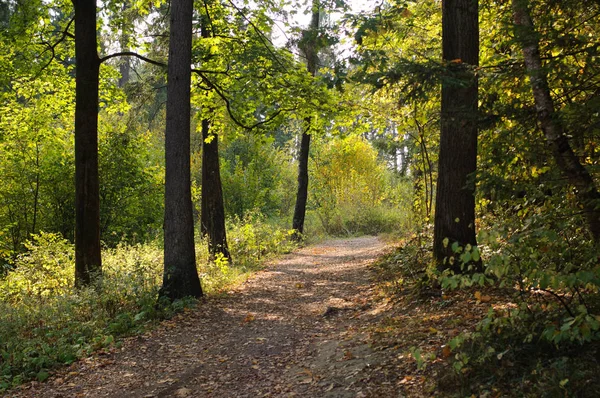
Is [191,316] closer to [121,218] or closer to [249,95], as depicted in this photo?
[249,95]

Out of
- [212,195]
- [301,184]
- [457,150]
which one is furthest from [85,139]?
[301,184]

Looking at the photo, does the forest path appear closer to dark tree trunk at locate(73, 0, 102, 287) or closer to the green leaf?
the green leaf

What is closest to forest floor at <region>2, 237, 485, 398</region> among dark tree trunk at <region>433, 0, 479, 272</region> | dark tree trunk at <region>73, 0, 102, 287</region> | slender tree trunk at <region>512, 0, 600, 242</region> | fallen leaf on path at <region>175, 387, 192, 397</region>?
fallen leaf on path at <region>175, 387, 192, 397</region>

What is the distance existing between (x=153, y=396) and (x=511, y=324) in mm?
3660

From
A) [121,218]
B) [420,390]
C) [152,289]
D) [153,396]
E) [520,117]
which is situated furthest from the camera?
[121,218]

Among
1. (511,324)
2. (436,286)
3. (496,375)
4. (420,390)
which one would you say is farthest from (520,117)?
(436,286)

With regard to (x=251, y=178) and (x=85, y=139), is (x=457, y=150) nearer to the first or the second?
(x=85, y=139)

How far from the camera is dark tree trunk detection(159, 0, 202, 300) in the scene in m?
8.49

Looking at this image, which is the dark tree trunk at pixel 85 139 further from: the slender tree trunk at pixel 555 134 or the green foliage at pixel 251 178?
the green foliage at pixel 251 178

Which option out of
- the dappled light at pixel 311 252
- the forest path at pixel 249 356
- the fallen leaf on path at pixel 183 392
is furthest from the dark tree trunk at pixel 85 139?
the fallen leaf on path at pixel 183 392

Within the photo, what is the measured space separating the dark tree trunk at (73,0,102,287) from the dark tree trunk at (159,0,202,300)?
1728 millimetres

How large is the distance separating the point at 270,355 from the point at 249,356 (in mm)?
275

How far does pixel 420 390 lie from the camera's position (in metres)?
4.04

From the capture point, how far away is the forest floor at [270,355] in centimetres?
479
